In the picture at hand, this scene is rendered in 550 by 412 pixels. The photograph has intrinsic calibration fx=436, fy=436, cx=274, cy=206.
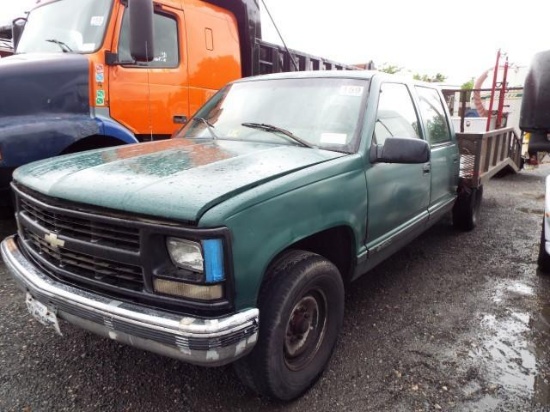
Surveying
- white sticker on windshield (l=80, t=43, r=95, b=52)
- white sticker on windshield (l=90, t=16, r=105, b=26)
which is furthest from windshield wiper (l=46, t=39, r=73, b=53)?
white sticker on windshield (l=90, t=16, r=105, b=26)

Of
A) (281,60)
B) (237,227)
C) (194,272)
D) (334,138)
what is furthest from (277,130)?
(281,60)

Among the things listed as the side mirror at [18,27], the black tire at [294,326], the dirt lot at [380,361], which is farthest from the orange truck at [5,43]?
the black tire at [294,326]

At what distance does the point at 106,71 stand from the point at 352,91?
8.39 ft

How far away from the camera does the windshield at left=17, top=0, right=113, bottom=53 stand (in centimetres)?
431

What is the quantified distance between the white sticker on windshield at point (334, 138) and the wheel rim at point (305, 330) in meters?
0.99

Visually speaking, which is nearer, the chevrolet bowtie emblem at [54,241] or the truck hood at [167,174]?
the truck hood at [167,174]

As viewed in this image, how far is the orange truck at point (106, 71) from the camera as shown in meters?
3.86

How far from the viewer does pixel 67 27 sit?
178 inches

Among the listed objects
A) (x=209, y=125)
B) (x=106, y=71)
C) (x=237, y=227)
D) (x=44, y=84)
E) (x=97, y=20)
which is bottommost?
(x=237, y=227)

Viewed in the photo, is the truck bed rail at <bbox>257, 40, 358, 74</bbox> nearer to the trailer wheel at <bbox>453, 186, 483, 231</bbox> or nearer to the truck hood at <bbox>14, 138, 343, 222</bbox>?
the trailer wheel at <bbox>453, 186, 483, 231</bbox>

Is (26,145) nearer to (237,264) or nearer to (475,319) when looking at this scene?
(237,264)

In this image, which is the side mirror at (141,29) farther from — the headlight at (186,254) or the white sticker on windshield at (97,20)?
the headlight at (186,254)

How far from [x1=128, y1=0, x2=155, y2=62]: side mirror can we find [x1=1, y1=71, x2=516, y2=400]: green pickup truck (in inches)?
46.1

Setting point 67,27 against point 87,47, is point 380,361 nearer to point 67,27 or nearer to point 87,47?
point 87,47
